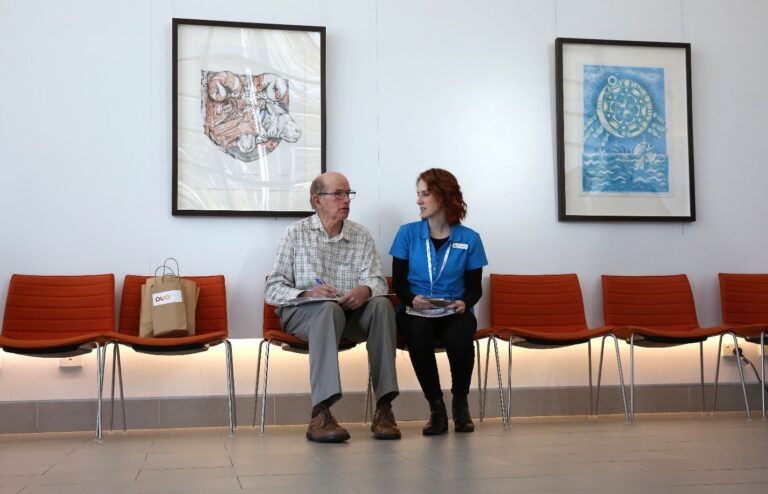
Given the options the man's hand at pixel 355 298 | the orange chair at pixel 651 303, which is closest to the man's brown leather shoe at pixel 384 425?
the man's hand at pixel 355 298

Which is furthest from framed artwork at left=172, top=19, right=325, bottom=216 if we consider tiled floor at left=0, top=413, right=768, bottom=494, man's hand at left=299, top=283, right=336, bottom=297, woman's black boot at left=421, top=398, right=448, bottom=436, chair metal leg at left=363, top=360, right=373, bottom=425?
woman's black boot at left=421, top=398, right=448, bottom=436

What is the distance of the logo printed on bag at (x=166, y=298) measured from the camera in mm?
4316

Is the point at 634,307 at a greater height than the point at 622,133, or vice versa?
the point at 622,133

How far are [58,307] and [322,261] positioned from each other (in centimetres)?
133

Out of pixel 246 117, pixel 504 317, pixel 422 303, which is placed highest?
pixel 246 117

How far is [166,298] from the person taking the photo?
4.33 metres

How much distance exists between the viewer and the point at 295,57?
495cm

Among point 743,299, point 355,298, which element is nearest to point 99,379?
point 355,298

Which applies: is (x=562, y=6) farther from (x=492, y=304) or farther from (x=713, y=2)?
(x=492, y=304)

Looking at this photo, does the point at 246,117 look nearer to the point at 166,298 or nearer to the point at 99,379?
the point at 166,298

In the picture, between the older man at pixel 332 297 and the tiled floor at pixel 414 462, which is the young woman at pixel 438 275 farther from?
the tiled floor at pixel 414 462

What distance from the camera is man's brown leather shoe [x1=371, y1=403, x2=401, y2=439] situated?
3723mm

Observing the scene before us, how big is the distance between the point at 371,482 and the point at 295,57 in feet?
10.1

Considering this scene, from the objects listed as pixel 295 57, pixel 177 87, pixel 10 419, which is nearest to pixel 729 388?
pixel 295 57
